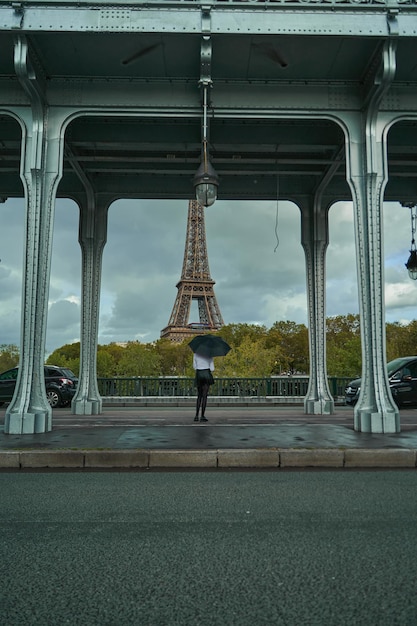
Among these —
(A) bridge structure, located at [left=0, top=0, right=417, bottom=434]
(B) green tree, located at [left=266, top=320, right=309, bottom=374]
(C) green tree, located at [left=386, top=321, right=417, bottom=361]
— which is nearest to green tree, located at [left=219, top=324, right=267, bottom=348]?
(B) green tree, located at [left=266, top=320, right=309, bottom=374]

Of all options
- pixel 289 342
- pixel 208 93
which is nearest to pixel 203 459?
pixel 208 93

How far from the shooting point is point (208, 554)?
3438mm

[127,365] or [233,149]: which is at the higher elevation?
[233,149]

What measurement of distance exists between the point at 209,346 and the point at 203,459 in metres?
3.64

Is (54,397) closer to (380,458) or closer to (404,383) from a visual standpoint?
(404,383)

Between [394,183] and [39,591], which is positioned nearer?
[39,591]

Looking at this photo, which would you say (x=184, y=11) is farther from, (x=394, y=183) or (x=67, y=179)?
(x=394, y=183)

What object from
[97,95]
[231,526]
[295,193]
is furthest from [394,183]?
[231,526]

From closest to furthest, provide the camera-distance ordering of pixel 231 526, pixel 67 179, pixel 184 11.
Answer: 1. pixel 231 526
2. pixel 184 11
3. pixel 67 179

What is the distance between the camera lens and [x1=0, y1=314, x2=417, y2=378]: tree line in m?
46.9

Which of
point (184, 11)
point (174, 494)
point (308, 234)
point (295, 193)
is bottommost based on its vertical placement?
point (174, 494)

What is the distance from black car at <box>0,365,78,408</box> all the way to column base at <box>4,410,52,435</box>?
9.82m

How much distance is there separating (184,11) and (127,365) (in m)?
54.9

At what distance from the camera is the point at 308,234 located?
576 inches
